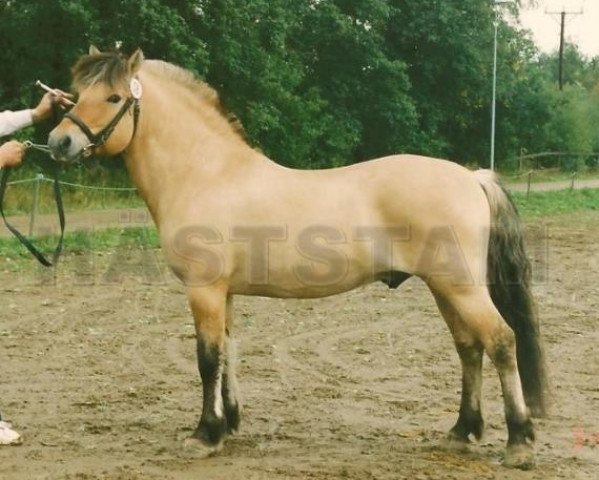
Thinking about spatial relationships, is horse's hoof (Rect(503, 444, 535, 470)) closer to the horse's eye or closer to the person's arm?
the horse's eye

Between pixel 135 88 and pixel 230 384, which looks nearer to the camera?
pixel 135 88

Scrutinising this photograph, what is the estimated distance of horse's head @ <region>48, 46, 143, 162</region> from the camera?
488 cm

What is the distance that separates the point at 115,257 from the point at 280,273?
28.2ft

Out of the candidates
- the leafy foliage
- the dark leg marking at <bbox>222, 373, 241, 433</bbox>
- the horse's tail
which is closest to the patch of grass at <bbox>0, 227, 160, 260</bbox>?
the leafy foliage

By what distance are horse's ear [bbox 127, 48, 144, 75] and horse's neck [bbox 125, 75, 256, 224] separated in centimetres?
18

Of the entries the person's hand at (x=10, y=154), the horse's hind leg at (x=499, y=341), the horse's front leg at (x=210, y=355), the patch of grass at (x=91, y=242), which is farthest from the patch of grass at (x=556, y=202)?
the person's hand at (x=10, y=154)

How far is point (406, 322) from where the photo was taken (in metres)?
8.83

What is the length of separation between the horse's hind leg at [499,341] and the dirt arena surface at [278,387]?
25 centimetres

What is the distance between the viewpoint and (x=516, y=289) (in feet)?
16.9

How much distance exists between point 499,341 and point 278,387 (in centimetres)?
216

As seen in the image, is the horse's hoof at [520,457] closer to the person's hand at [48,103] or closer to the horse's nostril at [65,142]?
the horse's nostril at [65,142]

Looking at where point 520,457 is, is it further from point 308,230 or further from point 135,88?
point 135,88

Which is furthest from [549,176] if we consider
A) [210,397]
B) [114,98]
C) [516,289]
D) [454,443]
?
[114,98]

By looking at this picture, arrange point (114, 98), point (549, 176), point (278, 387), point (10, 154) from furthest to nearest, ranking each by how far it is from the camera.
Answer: point (549, 176), point (278, 387), point (10, 154), point (114, 98)
